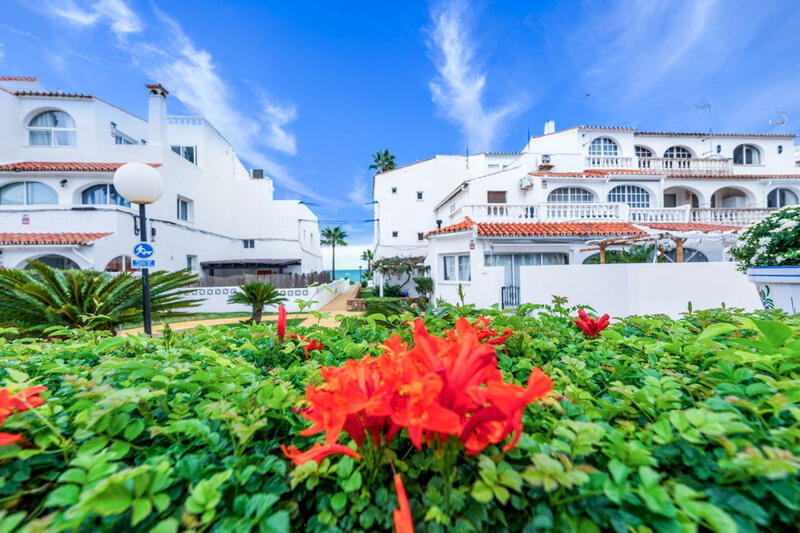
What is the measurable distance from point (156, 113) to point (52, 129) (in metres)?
5.20

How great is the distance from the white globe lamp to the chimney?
15.5m

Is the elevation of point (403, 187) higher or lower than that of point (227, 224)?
higher

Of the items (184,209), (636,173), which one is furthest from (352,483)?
(184,209)

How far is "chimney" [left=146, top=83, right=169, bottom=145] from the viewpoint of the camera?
15.6 meters

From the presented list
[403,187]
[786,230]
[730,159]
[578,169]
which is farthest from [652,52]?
[786,230]

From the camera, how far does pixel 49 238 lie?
12.2 metres

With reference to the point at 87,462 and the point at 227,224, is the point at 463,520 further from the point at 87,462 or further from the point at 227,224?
the point at 227,224

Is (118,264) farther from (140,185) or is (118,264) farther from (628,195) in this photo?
(628,195)

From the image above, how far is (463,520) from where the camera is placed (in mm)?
596

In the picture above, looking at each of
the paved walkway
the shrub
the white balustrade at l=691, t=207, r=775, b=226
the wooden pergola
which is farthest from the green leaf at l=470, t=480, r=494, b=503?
the white balustrade at l=691, t=207, r=775, b=226

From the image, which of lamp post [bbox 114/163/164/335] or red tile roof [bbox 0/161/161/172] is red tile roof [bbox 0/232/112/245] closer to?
red tile roof [bbox 0/161/161/172]

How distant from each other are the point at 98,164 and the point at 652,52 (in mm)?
26580

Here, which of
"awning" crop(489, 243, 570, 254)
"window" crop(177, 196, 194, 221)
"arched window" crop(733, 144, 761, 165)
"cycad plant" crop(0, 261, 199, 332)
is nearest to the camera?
"cycad plant" crop(0, 261, 199, 332)

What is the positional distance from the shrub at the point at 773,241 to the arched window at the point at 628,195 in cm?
1196
